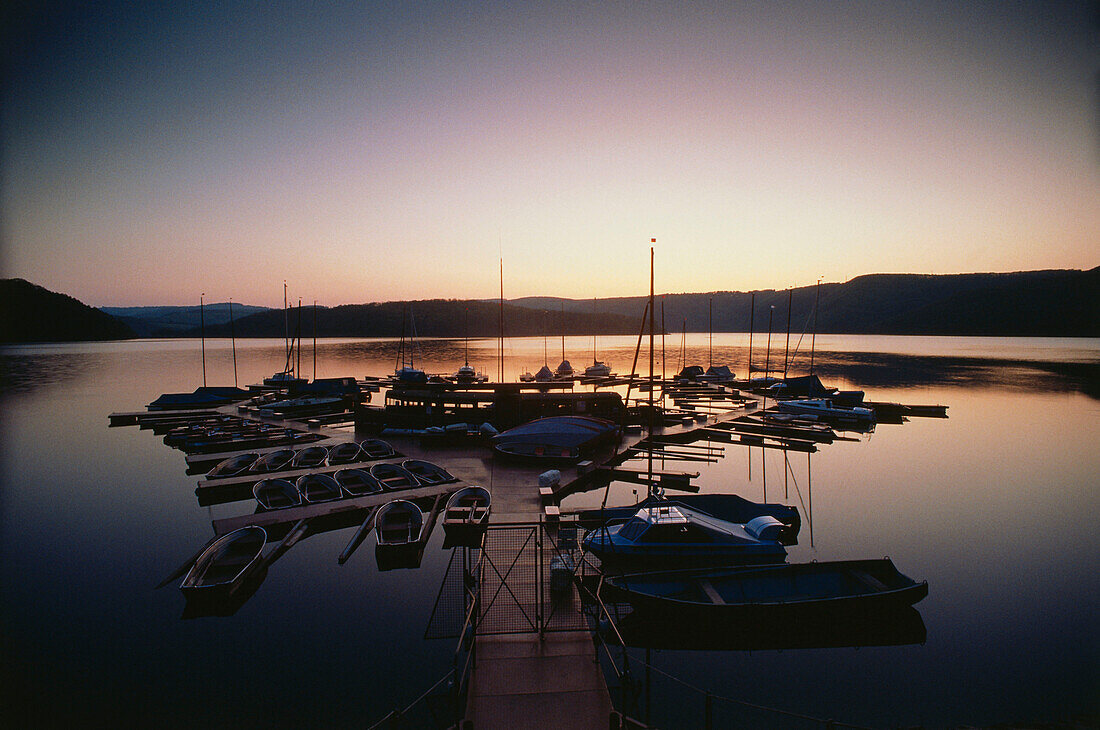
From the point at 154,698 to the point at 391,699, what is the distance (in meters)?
6.28

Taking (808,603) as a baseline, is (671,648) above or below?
below

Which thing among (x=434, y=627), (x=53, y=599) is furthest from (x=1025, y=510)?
(x=53, y=599)

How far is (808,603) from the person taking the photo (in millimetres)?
14266

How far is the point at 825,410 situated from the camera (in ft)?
172

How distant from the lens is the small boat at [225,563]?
16531mm

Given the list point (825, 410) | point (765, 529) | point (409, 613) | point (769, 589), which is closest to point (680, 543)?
point (769, 589)

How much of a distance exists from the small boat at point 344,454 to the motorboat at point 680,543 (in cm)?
1840

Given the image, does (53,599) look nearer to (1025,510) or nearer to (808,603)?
(808,603)

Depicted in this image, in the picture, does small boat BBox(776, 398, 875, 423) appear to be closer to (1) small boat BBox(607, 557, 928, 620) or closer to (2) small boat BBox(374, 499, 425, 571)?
(1) small boat BBox(607, 557, 928, 620)

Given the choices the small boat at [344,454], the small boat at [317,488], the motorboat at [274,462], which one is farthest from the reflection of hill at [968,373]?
the motorboat at [274,462]

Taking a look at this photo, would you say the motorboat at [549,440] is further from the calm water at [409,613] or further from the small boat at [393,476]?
the small boat at [393,476]

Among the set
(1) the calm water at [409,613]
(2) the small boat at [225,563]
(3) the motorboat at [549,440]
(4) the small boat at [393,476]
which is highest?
(3) the motorboat at [549,440]

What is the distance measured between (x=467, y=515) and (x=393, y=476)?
25.9 feet

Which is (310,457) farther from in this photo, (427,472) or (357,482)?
(427,472)
